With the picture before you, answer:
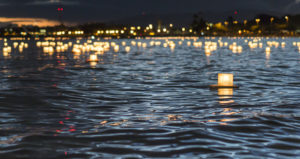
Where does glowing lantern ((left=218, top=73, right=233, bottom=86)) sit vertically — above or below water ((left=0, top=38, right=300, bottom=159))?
above

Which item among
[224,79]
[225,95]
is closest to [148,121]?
[225,95]

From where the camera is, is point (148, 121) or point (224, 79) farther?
point (224, 79)

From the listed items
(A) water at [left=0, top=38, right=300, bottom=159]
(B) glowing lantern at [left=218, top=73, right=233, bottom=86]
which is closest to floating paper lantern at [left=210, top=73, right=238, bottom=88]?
(B) glowing lantern at [left=218, top=73, right=233, bottom=86]

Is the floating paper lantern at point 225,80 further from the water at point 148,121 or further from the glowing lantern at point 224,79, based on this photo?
the water at point 148,121

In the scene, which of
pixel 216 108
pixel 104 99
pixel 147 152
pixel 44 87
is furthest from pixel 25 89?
pixel 147 152

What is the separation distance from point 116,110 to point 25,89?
6002 millimetres

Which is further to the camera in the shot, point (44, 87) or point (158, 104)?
point (44, 87)

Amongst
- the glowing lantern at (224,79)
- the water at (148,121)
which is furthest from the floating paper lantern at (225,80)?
the water at (148,121)

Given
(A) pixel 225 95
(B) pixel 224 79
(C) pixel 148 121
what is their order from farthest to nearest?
(B) pixel 224 79 < (A) pixel 225 95 < (C) pixel 148 121

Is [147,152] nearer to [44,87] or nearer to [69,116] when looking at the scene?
[69,116]

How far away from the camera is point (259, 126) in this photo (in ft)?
33.3

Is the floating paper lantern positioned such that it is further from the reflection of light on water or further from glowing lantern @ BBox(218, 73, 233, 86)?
the reflection of light on water

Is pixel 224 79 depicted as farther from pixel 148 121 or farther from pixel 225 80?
pixel 148 121

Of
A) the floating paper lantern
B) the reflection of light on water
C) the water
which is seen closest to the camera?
the water
